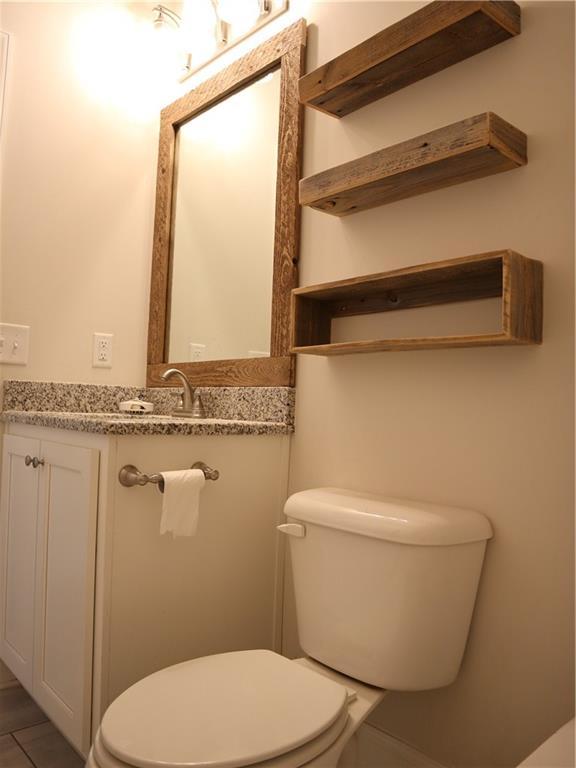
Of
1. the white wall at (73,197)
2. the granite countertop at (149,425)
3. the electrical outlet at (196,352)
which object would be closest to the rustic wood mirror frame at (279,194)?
the electrical outlet at (196,352)

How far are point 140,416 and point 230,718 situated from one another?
49.0 inches

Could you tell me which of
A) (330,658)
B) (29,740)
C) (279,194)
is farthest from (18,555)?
(279,194)

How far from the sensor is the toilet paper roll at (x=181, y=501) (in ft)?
4.56

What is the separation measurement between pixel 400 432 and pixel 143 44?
1831 millimetres

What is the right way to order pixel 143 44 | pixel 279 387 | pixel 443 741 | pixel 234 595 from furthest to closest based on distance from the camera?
A: pixel 143 44
pixel 279 387
pixel 234 595
pixel 443 741

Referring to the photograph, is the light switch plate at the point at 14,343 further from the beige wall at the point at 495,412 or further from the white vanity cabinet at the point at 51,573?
the beige wall at the point at 495,412

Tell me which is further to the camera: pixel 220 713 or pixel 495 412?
pixel 495 412

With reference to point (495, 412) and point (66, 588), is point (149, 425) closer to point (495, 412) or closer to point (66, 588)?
point (66, 588)

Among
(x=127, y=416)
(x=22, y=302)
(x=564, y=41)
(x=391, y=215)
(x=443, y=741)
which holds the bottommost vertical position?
(x=443, y=741)

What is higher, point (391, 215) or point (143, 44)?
point (143, 44)

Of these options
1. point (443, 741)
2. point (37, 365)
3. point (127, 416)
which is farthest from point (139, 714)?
point (37, 365)

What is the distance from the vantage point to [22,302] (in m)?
2.00

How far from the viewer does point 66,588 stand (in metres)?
1.46

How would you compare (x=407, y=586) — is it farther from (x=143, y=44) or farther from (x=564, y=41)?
(x=143, y=44)
